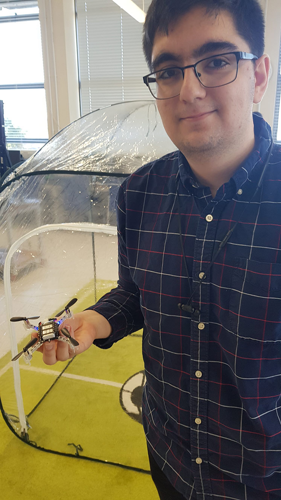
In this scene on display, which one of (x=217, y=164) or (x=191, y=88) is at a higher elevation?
(x=191, y=88)

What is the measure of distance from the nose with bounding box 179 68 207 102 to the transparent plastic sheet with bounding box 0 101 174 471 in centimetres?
65

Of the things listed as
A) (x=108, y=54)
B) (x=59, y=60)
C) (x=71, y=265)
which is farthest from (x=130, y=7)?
(x=71, y=265)

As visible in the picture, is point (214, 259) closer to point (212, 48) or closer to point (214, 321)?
point (214, 321)

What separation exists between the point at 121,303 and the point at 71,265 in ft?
2.52

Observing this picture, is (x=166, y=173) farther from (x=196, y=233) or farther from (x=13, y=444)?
(x=13, y=444)

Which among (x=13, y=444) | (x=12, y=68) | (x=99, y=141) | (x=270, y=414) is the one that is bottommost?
(x=13, y=444)

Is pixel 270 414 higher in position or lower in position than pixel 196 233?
lower

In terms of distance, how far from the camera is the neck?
59 centimetres

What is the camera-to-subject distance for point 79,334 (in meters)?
0.73

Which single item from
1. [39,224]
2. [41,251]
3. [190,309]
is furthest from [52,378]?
[190,309]

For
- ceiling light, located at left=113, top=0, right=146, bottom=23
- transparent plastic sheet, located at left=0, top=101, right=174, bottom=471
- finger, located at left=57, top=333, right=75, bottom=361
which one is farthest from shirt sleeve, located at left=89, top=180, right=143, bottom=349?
ceiling light, located at left=113, top=0, right=146, bottom=23

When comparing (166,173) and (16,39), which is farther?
(16,39)

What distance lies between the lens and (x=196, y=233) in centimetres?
64

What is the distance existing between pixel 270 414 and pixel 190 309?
222 mm
